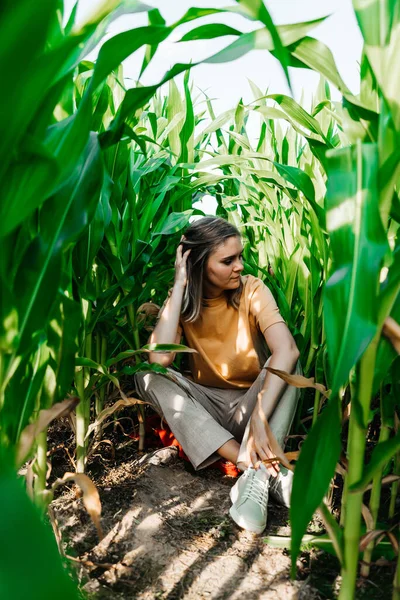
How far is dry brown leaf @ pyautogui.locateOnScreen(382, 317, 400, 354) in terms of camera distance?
2.28 ft

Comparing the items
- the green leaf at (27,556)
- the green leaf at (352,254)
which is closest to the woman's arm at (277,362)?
the green leaf at (352,254)

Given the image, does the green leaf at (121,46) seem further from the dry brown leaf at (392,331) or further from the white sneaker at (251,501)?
the white sneaker at (251,501)

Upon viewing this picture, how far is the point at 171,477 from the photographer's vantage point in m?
1.58

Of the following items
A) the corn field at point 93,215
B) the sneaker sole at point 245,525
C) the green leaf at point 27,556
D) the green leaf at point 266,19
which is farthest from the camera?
the sneaker sole at point 245,525

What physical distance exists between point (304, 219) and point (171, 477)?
0.88m

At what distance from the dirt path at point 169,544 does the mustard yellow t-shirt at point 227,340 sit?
381mm

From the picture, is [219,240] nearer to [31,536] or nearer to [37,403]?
[37,403]

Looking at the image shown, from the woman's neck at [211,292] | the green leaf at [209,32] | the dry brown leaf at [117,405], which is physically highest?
the green leaf at [209,32]

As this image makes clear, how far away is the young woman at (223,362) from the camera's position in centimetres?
154

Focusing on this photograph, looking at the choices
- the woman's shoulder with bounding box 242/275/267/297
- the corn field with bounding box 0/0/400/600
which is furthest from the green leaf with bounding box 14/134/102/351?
the woman's shoulder with bounding box 242/275/267/297

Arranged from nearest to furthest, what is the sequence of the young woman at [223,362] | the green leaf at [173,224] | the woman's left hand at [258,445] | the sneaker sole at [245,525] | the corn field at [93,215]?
the corn field at [93,215]
the sneaker sole at [245,525]
the woman's left hand at [258,445]
the young woman at [223,362]
the green leaf at [173,224]

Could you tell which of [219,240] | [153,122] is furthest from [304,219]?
[153,122]

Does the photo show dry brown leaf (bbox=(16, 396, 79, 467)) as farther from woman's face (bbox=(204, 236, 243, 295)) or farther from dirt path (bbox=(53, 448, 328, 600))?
woman's face (bbox=(204, 236, 243, 295))

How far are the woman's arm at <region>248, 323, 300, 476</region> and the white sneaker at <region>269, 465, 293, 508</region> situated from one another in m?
0.04
